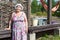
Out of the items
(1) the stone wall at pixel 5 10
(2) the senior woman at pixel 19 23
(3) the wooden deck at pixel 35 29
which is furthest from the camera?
(1) the stone wall at pixel 5 10

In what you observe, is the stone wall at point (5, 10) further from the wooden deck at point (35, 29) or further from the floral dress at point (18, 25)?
the floral dress at point (18, 25)

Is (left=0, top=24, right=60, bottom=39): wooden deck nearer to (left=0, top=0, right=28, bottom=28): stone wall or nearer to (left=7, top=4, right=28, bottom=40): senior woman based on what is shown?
(left=0, top=0, right=28, bottom=28): stone wall

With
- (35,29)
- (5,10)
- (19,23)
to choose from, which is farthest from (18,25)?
(5,10)

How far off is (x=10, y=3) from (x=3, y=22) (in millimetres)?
851

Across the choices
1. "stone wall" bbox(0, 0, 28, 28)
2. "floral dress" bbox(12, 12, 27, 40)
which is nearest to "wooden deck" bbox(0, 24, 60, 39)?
"stone wall" bbox(0, 0, 28, 28)

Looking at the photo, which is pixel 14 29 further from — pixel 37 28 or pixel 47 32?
pixel 47 32

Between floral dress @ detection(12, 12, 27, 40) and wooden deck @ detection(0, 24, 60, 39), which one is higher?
floral dress @ detection(12, 12, 27, 40)

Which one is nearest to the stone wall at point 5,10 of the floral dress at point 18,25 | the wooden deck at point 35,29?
the wooden deck at point 35,29

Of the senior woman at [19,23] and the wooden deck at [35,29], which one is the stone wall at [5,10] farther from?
the senior woman at [19,23]

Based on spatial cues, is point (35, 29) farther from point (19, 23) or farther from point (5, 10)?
point (19, 23)

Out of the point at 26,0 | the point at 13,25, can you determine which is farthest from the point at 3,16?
the point at 13,25

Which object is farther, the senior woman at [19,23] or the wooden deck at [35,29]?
the wooden deck at [35,29]

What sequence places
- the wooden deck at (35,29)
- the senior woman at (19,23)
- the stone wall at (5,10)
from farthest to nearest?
the stone wall at (5,10), the wooden deck at (35,29), the senior woman at (19,23)

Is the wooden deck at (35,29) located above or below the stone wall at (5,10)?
below
